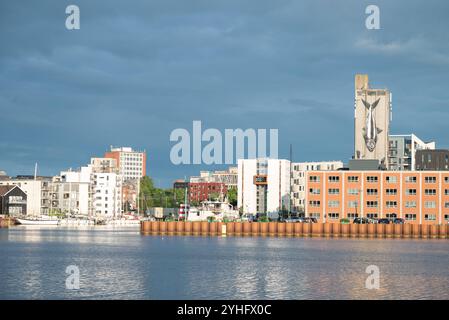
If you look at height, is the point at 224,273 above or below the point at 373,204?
below

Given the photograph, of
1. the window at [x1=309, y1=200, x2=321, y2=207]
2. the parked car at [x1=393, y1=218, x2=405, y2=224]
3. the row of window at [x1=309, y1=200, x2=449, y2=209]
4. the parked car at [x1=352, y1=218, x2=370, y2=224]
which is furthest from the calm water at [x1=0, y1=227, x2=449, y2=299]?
the window at [x1=309, y1=200, x2=321, y2=207]

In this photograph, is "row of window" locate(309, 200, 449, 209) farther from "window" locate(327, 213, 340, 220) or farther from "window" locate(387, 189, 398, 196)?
"window" locate(327, 213, 340, 220)

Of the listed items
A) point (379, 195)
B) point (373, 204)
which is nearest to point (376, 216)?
point (373, 204)

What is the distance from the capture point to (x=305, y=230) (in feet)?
563

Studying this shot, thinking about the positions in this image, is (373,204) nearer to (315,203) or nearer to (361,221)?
(361,221)

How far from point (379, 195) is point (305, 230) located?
29737mm

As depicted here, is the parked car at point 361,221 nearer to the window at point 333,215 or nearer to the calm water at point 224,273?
the window at point 333,215

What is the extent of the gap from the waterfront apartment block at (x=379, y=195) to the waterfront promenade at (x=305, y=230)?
703 inches

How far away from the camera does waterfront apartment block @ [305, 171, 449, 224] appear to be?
189375 mm

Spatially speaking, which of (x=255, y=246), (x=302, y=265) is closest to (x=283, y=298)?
(x=302, y=265)

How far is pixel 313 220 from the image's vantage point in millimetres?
193000

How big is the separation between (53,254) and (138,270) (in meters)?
29.9

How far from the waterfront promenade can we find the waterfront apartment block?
58.6 feet

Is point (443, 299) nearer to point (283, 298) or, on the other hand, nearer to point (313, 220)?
point (283, 298)
